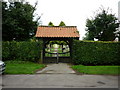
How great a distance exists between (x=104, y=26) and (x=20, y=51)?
862 inches

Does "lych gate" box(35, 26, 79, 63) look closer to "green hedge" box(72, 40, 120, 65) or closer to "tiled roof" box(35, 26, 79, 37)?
"tiled roof" box(35, 26, 79, 37)

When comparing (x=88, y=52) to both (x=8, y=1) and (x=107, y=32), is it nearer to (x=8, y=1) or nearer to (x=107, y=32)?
(x=8, y=1)

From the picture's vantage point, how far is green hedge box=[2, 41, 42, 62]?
56.3 feet

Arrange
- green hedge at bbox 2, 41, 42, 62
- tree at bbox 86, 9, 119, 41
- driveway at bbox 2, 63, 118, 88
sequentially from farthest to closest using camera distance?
tree at bbox 86, 9, 119, 41, green hedge at bbox 2, 41, 42, 62, driveway at bbox 2, 63, 118, 88

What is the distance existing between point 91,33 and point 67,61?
18.0 m

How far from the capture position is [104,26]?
110ft

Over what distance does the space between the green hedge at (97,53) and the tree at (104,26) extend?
16.5 metres

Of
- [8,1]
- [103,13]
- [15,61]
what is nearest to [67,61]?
[15,61]

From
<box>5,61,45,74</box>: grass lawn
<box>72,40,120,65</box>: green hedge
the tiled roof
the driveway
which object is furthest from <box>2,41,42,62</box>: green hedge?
the driveway

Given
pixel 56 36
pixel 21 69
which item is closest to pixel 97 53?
pixel 56 36

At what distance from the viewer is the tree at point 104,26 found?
108ft

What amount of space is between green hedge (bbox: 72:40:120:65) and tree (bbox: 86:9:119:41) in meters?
16.5

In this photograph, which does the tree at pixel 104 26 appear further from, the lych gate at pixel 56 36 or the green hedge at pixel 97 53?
the green hedge at pixel 97 53

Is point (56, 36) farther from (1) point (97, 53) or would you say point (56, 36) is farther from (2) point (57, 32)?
(1) point (97, 53)
